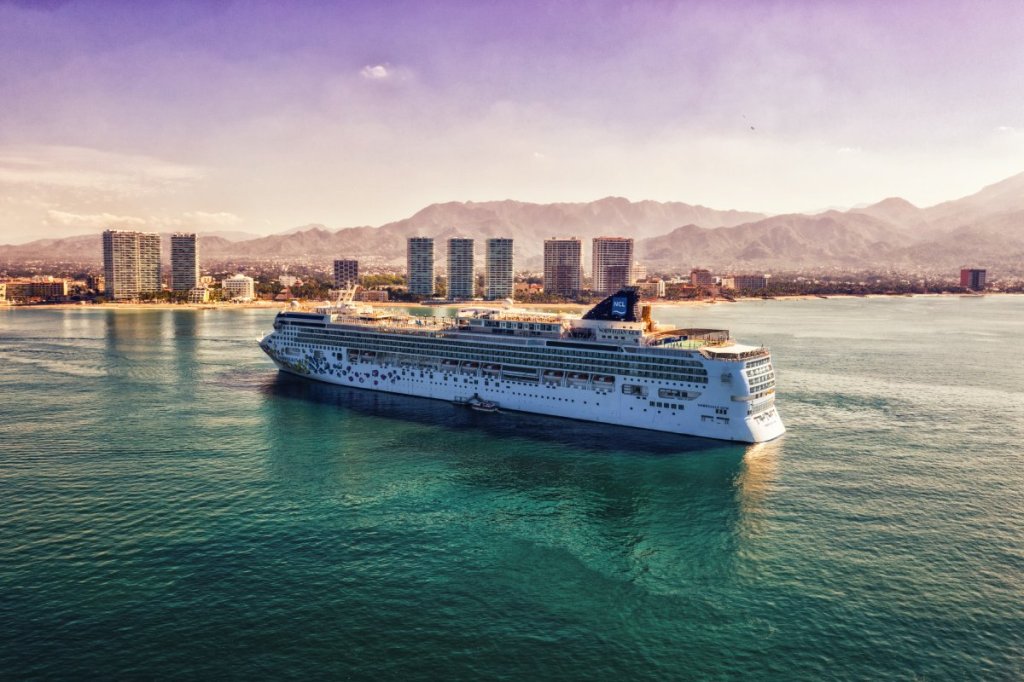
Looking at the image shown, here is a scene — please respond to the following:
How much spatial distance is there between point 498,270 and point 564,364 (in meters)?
138

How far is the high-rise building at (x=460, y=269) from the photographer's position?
170 metres

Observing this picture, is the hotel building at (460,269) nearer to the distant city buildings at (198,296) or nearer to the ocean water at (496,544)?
the distant city buildings at (198,296)

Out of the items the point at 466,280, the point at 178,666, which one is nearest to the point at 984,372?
the point at 178,666

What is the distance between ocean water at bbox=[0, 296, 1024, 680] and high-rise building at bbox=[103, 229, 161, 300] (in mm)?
124255

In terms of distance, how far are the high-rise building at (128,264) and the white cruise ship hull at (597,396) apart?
127538 millimetres

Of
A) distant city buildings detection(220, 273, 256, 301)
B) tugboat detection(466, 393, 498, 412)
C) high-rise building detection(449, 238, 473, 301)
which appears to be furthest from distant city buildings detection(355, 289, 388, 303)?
tugboat detection(466, 393, 498, 412)

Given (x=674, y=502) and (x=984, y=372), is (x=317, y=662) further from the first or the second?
(x=984, y=372)

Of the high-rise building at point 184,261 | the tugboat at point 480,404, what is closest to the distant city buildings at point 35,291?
the high-rise building at point 184,261

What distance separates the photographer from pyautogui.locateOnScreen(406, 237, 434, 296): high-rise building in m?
176

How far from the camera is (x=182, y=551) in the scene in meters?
22.9

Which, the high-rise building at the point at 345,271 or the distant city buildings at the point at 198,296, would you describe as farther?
the high-rise building at the point at 345,271

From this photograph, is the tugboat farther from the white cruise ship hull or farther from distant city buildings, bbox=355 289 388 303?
distant city buildings, bbox=355 289 388 303

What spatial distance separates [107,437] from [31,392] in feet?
57.4

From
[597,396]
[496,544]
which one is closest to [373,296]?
[597,396]
